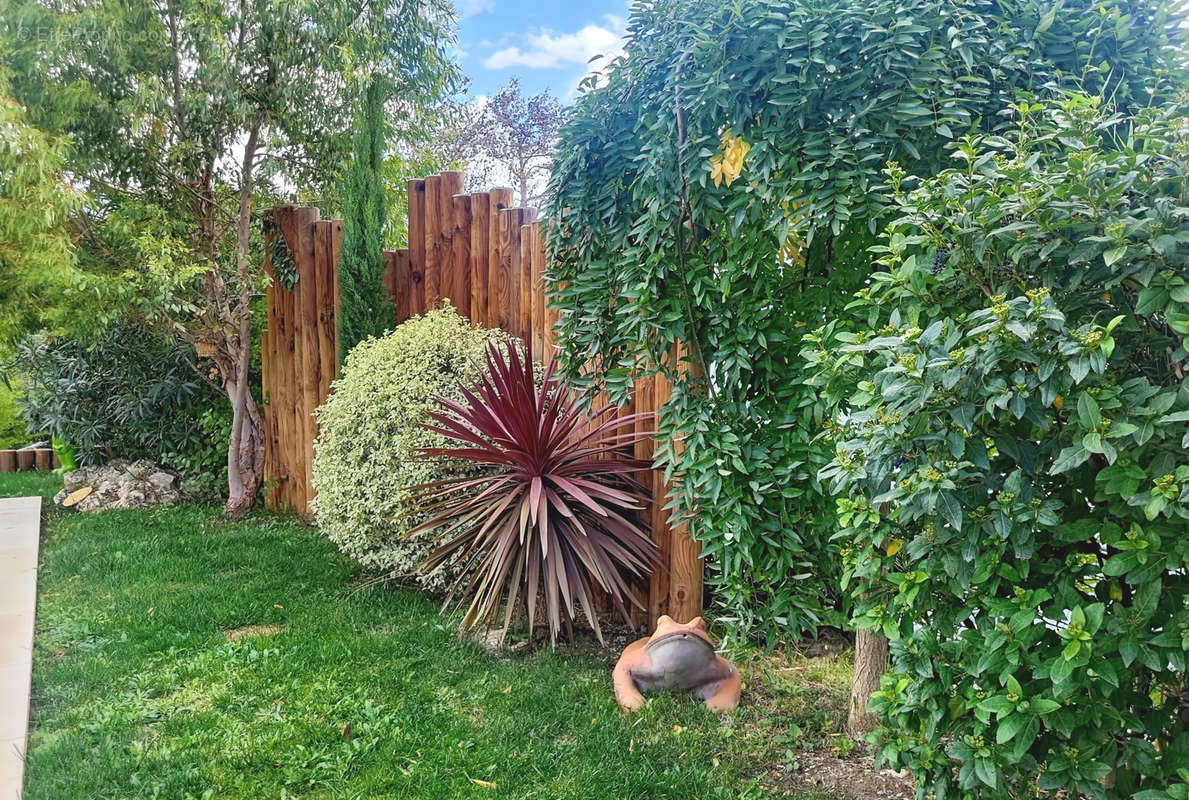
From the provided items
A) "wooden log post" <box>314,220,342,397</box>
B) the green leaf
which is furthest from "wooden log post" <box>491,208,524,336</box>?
the green leaf

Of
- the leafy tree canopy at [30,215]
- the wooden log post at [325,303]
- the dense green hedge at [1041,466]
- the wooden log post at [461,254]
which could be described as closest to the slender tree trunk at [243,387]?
the wooden log post at [325,303]

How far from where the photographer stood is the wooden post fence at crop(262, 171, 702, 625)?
3.62 metres

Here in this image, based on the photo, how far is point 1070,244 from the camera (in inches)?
59.7

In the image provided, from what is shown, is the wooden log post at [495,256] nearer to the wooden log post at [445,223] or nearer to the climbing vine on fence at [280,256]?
the wooden log post at [445,223]

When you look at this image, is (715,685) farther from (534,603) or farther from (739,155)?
(739,155)

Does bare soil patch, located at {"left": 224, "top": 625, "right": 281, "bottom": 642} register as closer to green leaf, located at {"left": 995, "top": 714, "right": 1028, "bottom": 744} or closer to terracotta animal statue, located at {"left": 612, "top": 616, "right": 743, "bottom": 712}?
terracotta animal statue, located at {"left": 612, "top": 616, "right": 743, "bottom": 712}

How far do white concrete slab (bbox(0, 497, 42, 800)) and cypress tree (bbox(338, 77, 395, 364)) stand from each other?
2.22 meters

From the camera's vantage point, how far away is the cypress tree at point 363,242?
5.23m

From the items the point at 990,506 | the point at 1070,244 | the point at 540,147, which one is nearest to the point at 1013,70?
the point at 1070,244

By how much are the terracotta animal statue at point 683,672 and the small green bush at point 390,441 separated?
4.22ft

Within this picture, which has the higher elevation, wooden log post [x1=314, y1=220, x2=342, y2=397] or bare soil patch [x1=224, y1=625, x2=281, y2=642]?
wooden log post [x1=314, y1=220, x2=342, y2=397]

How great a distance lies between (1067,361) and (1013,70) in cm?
120

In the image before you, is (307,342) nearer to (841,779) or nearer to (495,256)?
(495,256)

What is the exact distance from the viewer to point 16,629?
3570 millimetres
